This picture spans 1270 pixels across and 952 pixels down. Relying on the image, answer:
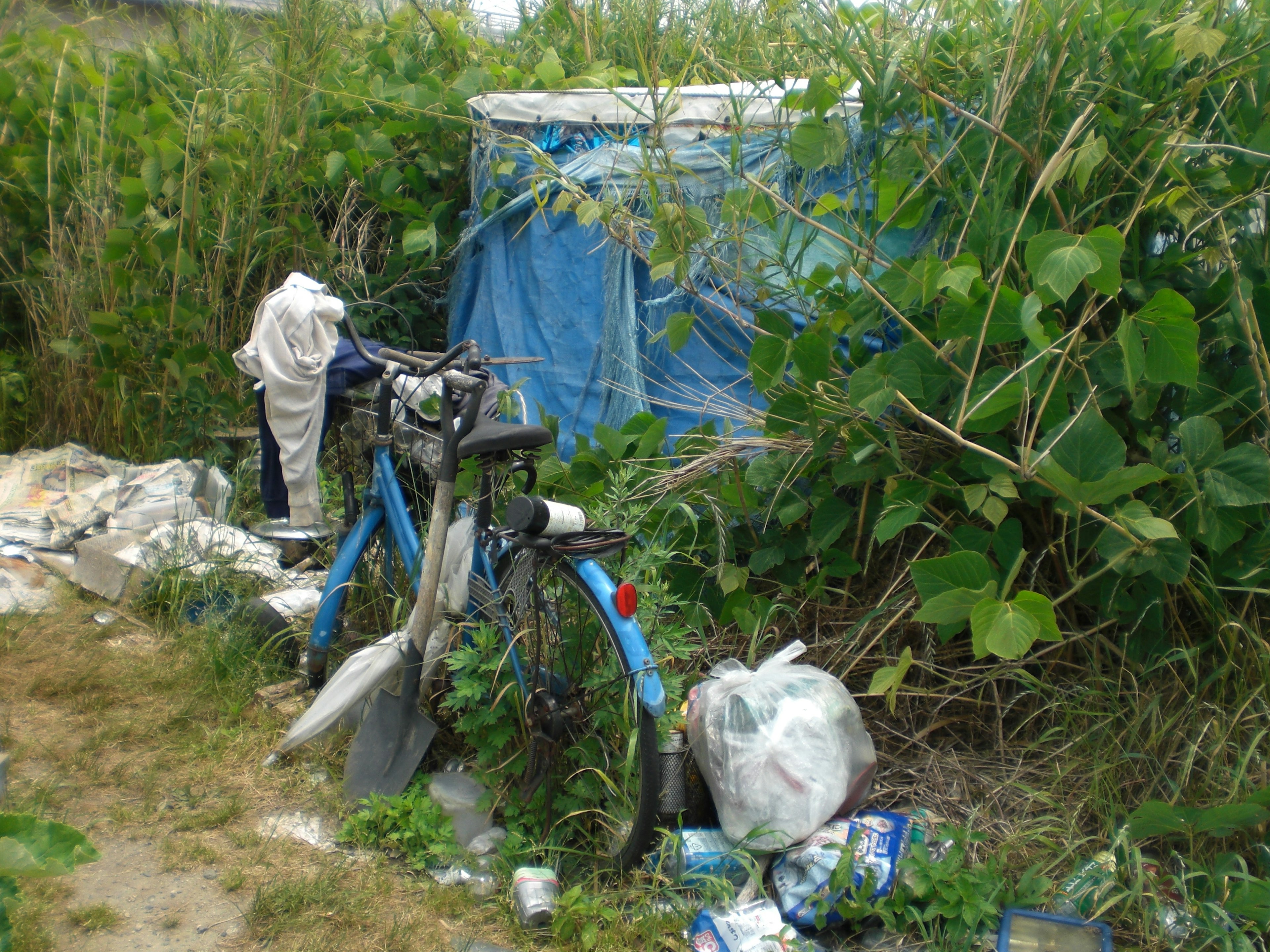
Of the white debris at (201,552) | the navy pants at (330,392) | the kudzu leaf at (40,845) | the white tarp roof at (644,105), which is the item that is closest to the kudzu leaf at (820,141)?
the white tarp roof at (644,105)

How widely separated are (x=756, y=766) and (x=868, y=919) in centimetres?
45

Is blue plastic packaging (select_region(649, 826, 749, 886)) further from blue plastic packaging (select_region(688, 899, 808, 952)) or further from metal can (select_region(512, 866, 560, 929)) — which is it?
metal can (select_region(512, 866, 560, 929))

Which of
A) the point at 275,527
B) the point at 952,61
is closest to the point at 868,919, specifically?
the point at 952,61

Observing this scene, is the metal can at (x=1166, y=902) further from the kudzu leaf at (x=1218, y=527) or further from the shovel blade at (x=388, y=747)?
the shovel blade at (x=388, y=747)

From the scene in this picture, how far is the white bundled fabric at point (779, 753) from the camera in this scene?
2199 mm

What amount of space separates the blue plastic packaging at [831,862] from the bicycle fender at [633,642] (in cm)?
48

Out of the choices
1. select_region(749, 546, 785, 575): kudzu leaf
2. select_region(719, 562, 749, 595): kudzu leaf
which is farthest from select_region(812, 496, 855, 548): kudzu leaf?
select_region(719, 562, 749, 595): kudzu leaf

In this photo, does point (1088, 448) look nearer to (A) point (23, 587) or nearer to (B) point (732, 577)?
(B) point (732, 577)

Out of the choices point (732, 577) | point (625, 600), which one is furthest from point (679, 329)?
point (625, 600)

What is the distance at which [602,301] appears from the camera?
13.5 ft

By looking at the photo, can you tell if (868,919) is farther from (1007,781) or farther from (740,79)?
(740,79)

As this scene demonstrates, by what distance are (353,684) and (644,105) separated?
2520 mm

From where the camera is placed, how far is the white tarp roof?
3.25 m

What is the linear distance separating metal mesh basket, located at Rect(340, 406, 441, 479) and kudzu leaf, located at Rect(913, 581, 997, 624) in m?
1.44
